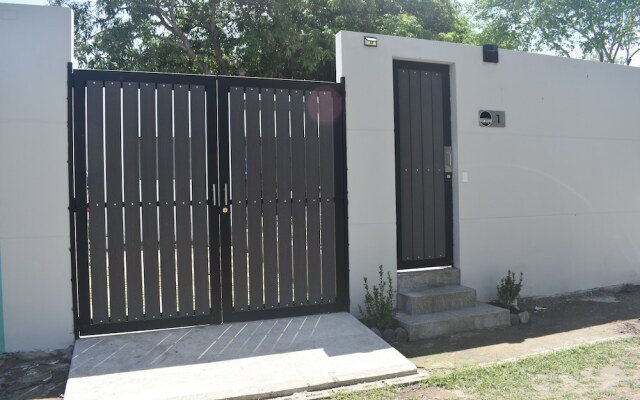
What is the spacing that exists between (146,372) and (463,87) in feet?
14.4

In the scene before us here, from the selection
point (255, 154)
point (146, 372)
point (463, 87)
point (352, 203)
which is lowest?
point (146, 372)

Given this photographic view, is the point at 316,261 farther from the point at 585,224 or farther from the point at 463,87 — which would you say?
the point at 585,224

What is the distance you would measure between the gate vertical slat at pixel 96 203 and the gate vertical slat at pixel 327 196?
207cm

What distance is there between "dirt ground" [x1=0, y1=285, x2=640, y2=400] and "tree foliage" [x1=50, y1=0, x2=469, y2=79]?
23.5 feet

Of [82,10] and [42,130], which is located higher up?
[82,10]

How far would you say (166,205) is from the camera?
4.49m

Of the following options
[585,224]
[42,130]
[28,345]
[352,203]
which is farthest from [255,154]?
[585,224]

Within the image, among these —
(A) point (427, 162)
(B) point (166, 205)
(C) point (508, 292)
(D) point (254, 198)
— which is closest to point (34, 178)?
(B) point (166, 205)

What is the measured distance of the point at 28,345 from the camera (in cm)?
411

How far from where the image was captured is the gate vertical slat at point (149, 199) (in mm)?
4426

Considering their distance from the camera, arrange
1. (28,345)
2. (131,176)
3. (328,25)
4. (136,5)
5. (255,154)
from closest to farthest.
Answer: (28,345) < (131,176) < (255,154) < (136,5) < (328,25)

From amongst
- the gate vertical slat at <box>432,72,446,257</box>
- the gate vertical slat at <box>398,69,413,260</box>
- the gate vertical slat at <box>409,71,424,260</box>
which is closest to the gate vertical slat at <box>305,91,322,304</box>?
the gate vertical slat at <box>398,69,413,260</box>

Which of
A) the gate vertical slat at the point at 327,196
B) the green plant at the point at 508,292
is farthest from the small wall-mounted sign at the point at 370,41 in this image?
the green plant at the point at 508,292

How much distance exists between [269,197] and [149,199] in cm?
112
